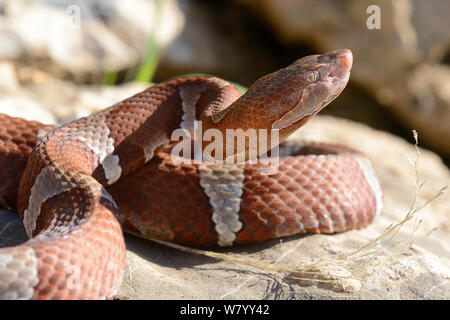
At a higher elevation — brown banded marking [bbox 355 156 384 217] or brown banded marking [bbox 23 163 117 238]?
brown banded marking [bbox 23 163 117 238]

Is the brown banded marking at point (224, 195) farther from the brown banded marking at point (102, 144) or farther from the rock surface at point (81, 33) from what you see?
the rock surface at point (81, 33)

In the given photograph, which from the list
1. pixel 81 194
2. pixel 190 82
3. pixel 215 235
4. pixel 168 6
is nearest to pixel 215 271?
pixel 215 235

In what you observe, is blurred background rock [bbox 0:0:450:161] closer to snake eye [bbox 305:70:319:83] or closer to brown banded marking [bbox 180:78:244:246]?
brown banded marking [bbox 180:78:244:246]

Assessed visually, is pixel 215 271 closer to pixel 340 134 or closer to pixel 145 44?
pixel 340 134

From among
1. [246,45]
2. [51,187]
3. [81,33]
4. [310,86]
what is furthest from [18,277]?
[246,45]

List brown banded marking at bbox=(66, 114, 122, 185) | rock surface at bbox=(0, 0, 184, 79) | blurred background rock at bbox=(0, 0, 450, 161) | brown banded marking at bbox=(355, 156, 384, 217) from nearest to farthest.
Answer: brown banded marking at bbox=(66, 114, 122, 185) < brown banded marking at bbox=(355, 156, 384, 217) < rock surface at bbox=(0, 0, 184, 79) < blurred background rock at bbox=(0, 0, 450, 161)

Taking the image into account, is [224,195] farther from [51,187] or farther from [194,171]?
[51,187]

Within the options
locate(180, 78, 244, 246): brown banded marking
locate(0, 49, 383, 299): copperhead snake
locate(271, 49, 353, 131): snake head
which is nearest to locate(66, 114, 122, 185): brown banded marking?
locate(0, 49, 383, 299): copperhead snake
